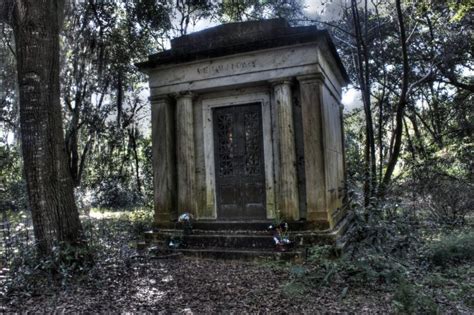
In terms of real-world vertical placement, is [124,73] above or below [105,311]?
above

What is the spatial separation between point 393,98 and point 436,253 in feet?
38.8

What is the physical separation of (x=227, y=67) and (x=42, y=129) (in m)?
3.12

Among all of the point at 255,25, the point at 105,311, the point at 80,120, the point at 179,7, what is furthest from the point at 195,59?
the point at 80,120

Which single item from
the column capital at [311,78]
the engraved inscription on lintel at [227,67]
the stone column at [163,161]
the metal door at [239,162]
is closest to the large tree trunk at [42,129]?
the stone column at [163,161]

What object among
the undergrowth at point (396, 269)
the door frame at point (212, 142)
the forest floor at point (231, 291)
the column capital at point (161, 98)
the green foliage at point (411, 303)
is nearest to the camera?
the green foliage at point (411, 303)

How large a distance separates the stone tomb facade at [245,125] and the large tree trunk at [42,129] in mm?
2071

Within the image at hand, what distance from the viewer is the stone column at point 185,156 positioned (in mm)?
6801

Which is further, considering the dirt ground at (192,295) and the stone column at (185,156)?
the stone column at (185,156)

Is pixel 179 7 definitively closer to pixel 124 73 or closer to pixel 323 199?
→ pixel 124 73

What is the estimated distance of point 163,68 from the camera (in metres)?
6.99

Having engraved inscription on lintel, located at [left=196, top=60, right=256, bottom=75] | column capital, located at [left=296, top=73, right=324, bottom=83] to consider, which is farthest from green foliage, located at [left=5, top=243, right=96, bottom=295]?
column capital, located at [left=296, top=73, right=324, bottom=83]

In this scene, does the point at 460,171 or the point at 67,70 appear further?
the point at 67,70

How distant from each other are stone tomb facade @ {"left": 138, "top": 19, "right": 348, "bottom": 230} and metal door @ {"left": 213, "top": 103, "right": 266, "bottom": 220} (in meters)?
0.02

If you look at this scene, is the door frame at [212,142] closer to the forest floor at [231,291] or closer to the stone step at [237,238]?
the stone step at [237,238]
